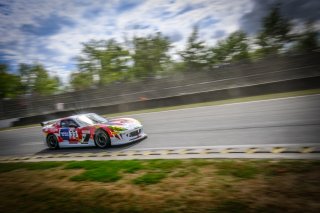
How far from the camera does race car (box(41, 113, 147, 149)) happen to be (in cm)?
923

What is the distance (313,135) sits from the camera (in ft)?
22.4

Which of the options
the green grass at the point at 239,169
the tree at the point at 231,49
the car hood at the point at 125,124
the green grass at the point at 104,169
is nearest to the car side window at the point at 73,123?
the car hood at the point at 125,124

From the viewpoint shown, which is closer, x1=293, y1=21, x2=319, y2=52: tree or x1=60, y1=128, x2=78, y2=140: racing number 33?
x1=60, y1=128, x2=78, y2=140: racing number 33

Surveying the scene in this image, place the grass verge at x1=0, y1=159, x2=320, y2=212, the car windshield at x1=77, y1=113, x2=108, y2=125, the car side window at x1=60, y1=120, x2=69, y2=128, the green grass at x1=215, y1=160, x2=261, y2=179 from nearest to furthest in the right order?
the grass verge at x1=0, y1=159, x2=320, y2=212 < the green grass at x1=215, y1=160, x2=261, y2=179 < the car windshield at x1=77, y1=113, x2=108, y2=125 < the car side window at x1=60, y1=120, x2=69, y2=128

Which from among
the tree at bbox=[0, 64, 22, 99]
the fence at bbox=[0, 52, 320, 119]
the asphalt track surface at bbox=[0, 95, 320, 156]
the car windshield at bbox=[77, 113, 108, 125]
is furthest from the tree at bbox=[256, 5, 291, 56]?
the tree at bbox=[0, 64, 22, 99]

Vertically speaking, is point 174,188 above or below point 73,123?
below

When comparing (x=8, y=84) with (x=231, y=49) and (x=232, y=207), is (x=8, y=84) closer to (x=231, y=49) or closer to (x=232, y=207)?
(x=231, y=49)

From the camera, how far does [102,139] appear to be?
9.50 m

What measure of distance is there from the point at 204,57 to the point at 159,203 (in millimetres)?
43568

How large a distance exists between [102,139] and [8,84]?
51.1m

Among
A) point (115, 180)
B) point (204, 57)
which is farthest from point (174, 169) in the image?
point (204, 57)

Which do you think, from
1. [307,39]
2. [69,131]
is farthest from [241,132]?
[307,39]

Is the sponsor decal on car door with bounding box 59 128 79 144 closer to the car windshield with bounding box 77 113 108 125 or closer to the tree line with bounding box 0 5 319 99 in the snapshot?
the car windshield with bounding box 77 113 108 125

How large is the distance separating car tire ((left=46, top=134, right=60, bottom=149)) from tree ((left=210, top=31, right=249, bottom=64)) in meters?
38.7
